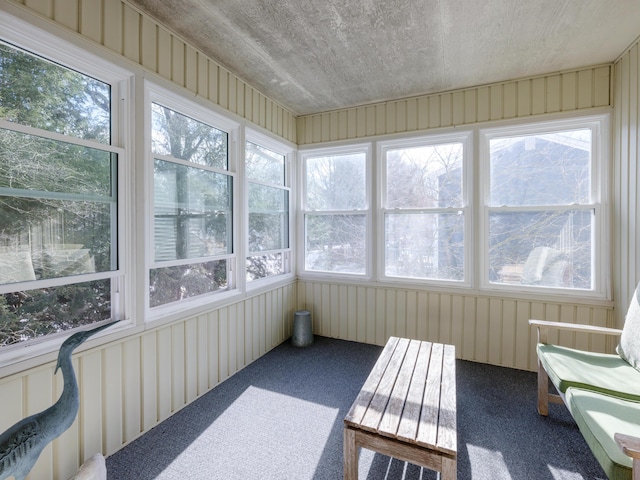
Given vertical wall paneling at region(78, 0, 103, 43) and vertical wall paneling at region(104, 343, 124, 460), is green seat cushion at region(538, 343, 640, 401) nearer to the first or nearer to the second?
vertical wall paneling at region(104, 343, 124, 460)

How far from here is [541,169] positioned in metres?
2.79

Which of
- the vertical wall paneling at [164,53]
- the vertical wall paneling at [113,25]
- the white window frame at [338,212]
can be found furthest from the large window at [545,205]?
the vertical wall paneling at [113,25]

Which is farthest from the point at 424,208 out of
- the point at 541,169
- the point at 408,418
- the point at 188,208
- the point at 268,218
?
the point at 188,208

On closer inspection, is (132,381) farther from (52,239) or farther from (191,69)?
(191,69)

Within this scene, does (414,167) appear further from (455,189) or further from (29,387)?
(29,387)

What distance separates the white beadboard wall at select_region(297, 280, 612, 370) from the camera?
8.93 feet

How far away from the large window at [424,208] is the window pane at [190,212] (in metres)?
1.77

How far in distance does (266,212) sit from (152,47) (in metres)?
1.74

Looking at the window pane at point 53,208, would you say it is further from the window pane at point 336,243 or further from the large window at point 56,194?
the window pane at point 336,243

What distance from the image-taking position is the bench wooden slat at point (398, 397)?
1367 mm

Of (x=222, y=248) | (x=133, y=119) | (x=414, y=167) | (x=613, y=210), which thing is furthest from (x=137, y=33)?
(x=613, y=210)

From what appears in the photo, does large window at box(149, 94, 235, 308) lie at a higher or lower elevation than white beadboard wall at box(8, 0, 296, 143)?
lower

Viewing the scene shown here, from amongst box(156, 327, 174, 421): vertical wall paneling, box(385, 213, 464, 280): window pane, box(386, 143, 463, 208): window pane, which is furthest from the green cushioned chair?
box(156, 327, 174, 421): vertical wall paneling

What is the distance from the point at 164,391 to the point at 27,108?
6.25ft
